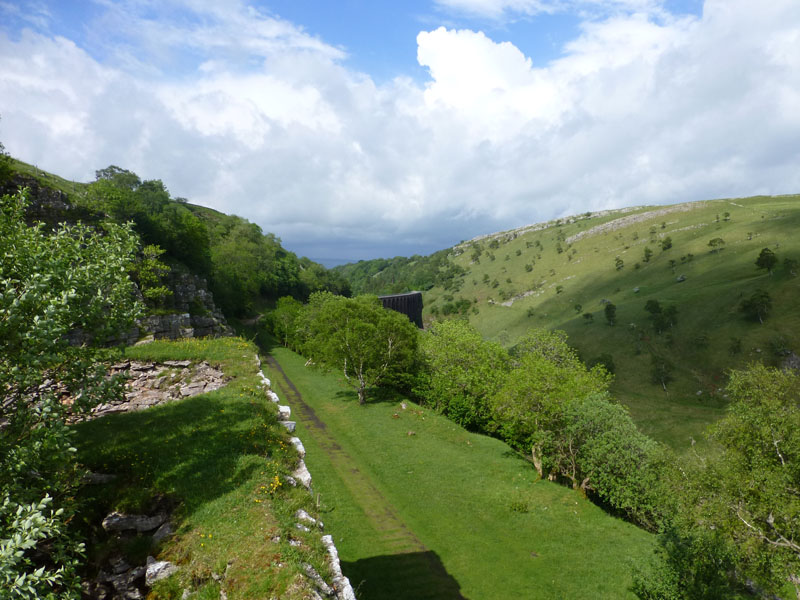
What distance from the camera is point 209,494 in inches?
591

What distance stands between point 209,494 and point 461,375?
3767 cm

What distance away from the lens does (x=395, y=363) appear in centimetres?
5325

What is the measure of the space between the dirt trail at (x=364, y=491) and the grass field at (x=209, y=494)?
1086 centimetres

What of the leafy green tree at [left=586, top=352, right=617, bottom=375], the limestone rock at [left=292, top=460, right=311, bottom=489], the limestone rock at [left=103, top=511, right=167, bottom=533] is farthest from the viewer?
the leafy green tree at [left=586, top=352, right=617, bottom=375]

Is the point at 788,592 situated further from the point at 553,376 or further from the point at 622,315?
the point at 622,315

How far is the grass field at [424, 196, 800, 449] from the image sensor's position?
8994 cm

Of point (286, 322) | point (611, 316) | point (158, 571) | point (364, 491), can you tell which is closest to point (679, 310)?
point (611, 316)

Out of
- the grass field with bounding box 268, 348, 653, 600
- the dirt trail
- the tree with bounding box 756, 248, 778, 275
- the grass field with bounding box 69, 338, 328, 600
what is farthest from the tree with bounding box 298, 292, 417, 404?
the tree with bounding box 756, 248, 778, 275

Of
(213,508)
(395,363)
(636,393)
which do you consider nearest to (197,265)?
(395,363)

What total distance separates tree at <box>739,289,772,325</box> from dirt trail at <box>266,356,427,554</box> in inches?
4394

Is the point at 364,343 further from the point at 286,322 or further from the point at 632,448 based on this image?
the point at 286,322

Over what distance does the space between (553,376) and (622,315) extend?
9929cm

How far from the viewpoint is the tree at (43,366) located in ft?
28.8

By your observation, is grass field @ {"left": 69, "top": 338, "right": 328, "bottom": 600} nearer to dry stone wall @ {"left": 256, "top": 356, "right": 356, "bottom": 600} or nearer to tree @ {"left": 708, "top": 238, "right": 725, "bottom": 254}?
dry stone wall @ {"left": 256, "top": 356, "right": 356, "bottom": 600}
